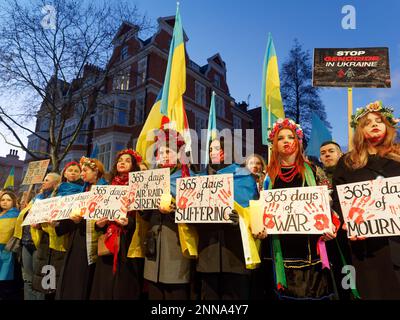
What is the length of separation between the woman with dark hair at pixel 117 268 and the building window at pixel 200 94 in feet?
85.0

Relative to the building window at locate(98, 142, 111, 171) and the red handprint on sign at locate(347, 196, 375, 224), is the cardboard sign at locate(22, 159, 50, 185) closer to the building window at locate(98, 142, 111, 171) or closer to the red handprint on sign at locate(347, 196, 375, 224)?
the red handprint on sign at locate(347, 196, 375, 224)

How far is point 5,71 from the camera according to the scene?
1313cm

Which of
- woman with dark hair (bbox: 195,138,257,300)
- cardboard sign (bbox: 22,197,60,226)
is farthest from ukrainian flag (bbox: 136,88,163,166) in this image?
woman with dark hair (bbox: 195,138,257,300)

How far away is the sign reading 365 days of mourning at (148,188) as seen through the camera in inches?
135

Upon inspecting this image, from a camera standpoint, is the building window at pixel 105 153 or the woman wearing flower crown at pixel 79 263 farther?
the building window at pixel 105 153

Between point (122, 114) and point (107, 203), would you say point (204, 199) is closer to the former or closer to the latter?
point (107, 203)

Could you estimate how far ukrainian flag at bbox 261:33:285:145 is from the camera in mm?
5902

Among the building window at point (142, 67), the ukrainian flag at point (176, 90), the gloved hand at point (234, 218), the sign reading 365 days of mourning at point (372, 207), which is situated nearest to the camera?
the sign reading 365 days of mourning at point (372, 207)

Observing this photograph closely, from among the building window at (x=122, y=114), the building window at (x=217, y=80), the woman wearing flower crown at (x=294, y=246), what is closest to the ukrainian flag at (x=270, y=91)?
the woman wearing flower crown at (x=294, y=246)

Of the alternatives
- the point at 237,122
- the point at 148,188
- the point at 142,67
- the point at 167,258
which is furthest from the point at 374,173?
the point at 237,122

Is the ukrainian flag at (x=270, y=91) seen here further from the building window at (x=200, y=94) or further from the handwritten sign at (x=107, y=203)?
the building window at (x=200, y=94)

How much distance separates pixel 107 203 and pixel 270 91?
4.01 meters

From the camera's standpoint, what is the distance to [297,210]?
2.71m
